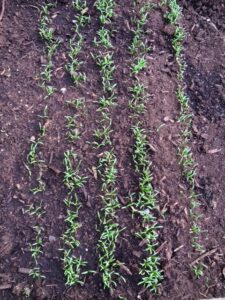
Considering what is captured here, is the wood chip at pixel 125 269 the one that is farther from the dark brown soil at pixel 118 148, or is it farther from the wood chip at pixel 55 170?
the wood chip at pixel 55 170

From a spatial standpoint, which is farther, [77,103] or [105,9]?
[105,9]

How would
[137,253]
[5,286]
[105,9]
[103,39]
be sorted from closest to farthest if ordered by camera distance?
[5,286] → [137,253] → [103,39] → [105,9]

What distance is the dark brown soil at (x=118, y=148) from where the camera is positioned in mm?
2906

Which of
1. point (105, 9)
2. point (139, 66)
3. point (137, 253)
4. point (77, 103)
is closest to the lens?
point (137, 253)

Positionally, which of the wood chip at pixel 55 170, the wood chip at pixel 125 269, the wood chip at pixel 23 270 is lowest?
the wood chip at pixel 23 270

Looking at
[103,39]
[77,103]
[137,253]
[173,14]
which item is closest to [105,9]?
[103,39]

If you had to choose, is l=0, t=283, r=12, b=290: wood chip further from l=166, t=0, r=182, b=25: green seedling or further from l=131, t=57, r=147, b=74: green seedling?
l=166, t=0, r=182, b=25: green seedling

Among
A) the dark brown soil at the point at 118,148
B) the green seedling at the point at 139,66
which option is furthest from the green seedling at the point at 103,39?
the green seedling at the point at 139,66

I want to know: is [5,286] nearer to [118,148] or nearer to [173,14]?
[118,148]

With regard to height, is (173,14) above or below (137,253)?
above

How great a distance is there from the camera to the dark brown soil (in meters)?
2.91

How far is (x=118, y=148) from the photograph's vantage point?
10.8ft

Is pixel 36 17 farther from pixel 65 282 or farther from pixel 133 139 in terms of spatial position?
pixel 65 282

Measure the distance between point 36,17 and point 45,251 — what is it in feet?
6.42
